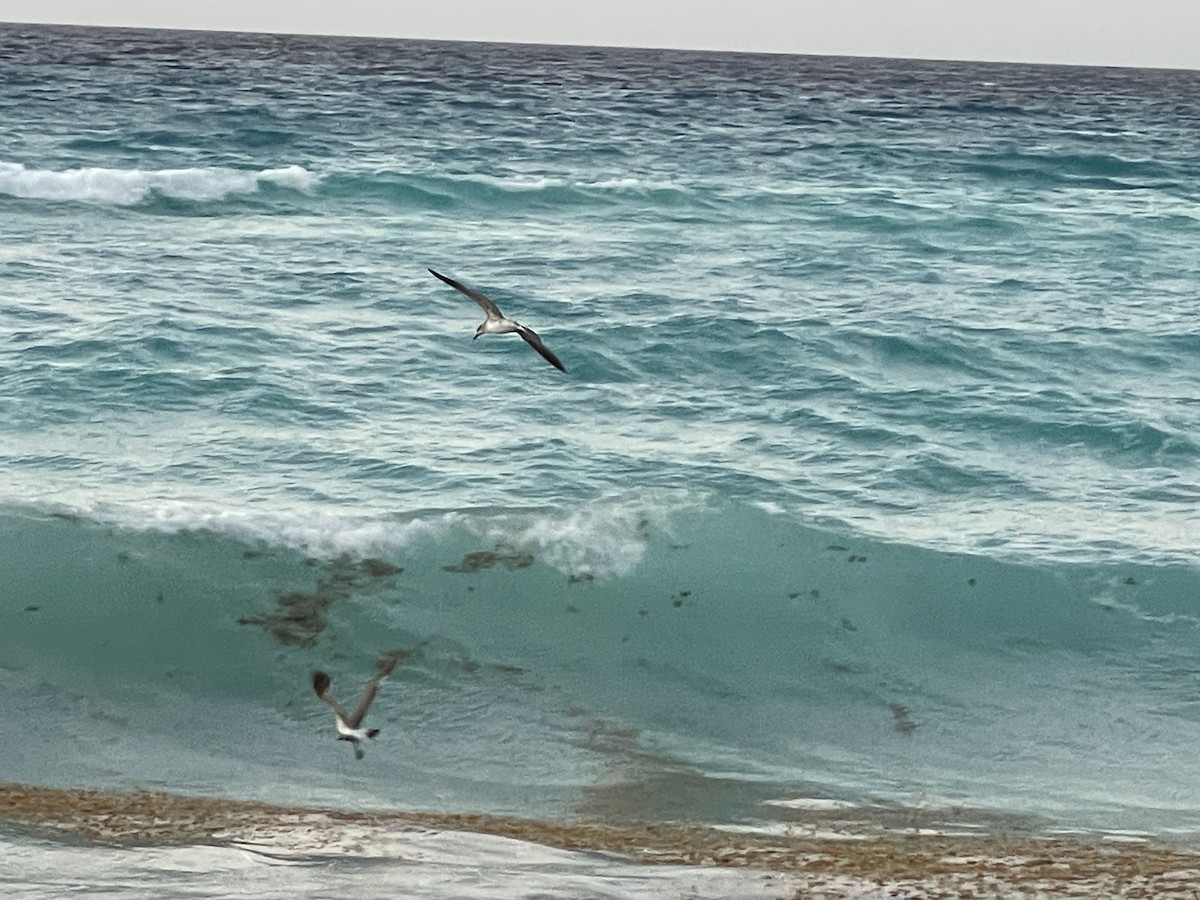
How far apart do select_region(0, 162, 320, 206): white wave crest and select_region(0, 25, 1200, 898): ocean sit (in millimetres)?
145

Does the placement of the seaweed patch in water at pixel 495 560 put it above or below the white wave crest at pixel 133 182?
below

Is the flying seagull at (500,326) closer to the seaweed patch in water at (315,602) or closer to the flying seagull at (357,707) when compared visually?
the flying seagull at (357,707)

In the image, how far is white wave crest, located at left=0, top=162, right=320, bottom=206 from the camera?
28.5 metres

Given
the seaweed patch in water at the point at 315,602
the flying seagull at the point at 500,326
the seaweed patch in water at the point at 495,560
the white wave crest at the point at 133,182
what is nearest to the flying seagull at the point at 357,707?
the seaweed patch in water at the point at 315,602

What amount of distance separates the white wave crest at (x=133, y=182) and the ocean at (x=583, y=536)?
145mm

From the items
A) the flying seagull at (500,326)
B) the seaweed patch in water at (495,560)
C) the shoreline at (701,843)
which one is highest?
the flying seagull at (500,326)

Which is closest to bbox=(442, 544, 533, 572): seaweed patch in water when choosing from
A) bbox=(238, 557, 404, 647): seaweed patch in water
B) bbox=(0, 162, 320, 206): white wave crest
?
bbox=(238, 557, 404, 647): seaweed patch in water

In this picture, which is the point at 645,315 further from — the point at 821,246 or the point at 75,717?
the point at 75,717

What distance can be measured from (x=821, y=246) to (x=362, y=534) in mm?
14681

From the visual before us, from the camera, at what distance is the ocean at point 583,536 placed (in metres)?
9.12

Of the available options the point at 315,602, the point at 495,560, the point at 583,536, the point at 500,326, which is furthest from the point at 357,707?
the point at 583,536

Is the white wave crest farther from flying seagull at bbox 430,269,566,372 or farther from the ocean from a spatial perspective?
flying seagull at bbox 430,269,566,372

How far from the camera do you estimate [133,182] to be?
29547 mm

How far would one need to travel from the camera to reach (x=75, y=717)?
10406mm
